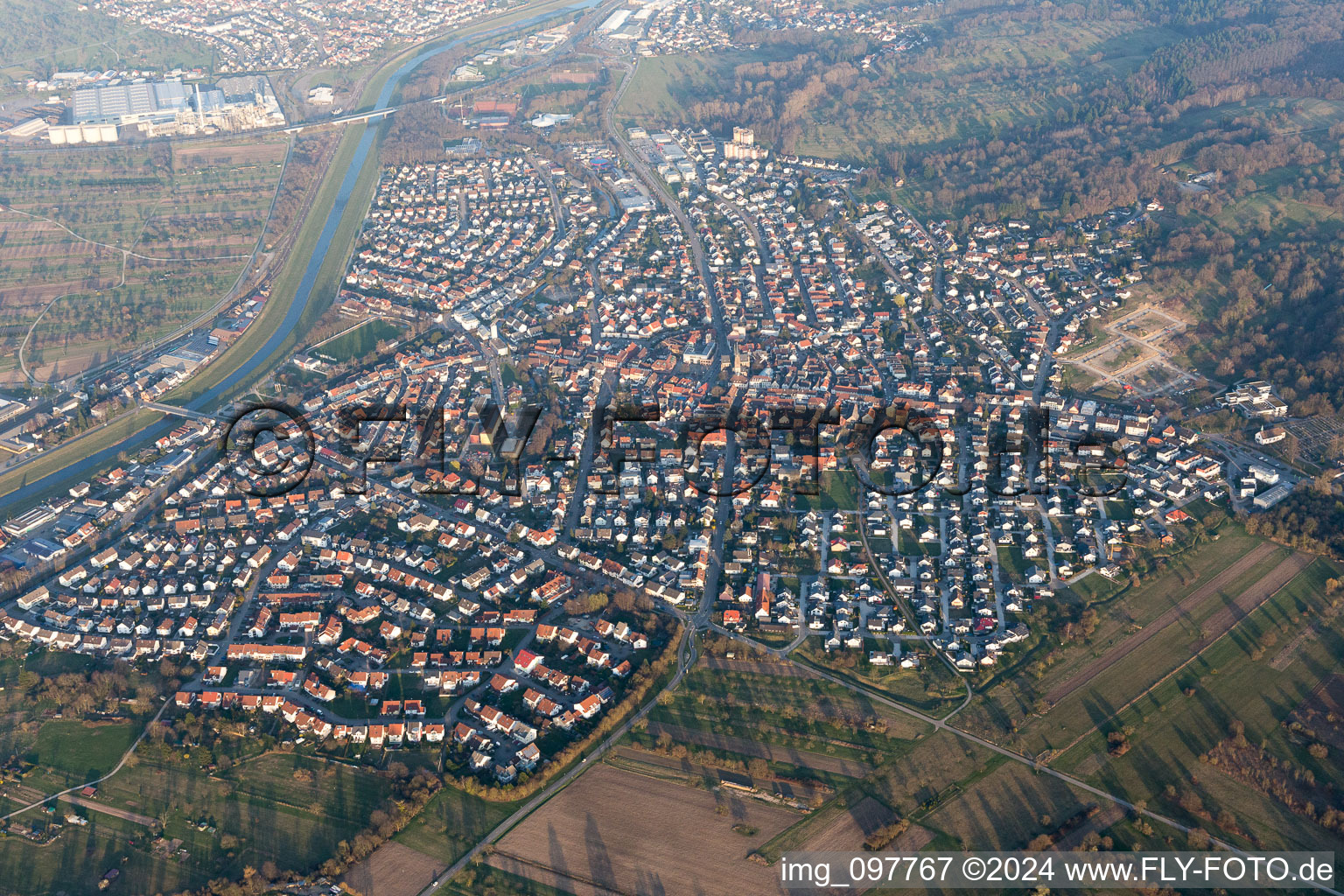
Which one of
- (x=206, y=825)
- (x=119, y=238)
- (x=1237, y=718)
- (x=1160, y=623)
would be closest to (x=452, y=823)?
(x=206, y=825)

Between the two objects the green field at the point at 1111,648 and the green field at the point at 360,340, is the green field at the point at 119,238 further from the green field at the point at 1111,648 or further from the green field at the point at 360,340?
the green field at the point at 1111,648

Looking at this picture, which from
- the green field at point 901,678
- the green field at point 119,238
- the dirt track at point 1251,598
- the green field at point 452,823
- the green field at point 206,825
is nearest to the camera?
the green field at point 206,825

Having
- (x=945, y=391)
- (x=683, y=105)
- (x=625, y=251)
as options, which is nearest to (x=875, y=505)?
(x=945, y=391)

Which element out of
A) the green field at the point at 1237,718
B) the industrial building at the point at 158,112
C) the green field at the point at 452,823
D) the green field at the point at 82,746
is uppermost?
the industrial building at the point at 158,112

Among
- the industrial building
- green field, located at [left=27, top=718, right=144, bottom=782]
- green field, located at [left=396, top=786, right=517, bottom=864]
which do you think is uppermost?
the industrial building

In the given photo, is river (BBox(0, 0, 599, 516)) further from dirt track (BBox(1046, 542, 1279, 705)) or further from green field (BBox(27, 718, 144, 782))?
dirt track (BBox(1046, 542, 1279, 705))

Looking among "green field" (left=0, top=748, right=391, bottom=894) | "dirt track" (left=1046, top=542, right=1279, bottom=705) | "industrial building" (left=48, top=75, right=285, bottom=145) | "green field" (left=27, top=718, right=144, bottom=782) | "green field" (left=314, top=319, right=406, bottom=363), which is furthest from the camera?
"industrial building" (left=48, top=75, right=285, bottom=145)

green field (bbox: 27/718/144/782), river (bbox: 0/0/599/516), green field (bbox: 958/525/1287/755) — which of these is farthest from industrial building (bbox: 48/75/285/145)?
green field (bbox: 958/525/1287/755)

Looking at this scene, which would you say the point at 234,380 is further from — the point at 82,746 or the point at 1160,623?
the point at 1160,623

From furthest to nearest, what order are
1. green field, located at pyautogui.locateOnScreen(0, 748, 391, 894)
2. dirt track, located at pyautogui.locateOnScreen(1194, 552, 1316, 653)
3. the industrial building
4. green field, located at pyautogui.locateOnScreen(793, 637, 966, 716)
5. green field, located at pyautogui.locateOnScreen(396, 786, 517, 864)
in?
1. the industrial building
2. dirt track, located at pyautogui.locateOnScreen(1194, 552, 1316, 653)
3. green field, located at pyautogui.locateOnScreen(793, 637, 966, 716)
4. green field, located at pyautogui.locateOnScreen(396, 786, 517, 864)
5. green field, located at pyautogui.locateOnScreen(0, 748, 391, 894)

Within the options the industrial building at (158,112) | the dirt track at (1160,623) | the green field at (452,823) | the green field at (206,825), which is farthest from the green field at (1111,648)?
the industrial building at (158,112)
